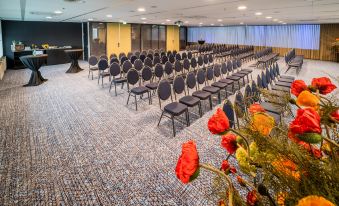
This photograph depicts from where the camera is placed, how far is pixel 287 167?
74cm

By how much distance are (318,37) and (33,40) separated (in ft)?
65.8

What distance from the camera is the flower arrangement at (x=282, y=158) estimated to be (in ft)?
2.10

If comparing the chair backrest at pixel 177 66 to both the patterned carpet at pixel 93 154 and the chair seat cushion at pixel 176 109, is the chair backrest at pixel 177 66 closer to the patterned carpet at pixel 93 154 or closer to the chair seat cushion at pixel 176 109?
the patterned carpet at pixel 93 154

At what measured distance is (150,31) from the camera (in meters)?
20.8

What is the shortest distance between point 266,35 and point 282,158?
73.4 ft

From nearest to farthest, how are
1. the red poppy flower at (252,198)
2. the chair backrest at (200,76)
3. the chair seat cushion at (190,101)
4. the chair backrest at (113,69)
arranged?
the red poppy flower at (252,198) → the chair seat cushion at (190,101) → the chair backrest at (200,76) → the chair backrest at (113,69)

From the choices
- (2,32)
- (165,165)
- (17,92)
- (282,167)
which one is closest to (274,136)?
(282,167)

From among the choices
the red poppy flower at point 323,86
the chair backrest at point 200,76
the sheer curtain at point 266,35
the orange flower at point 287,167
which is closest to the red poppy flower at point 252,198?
the orange flower at point 287,167

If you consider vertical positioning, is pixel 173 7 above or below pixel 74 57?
above

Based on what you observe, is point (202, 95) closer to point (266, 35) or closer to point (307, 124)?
point (307, 124)

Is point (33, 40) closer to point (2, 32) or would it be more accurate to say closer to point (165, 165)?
point (2, 32)

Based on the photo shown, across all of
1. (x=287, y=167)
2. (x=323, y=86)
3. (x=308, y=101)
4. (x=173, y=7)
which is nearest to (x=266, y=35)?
(x=173, y=7)

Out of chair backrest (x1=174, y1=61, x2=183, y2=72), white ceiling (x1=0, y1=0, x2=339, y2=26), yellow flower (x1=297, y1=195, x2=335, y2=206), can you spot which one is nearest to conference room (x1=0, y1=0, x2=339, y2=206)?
yellow flower (x1=297, y1=195, x2=335, y2=206)

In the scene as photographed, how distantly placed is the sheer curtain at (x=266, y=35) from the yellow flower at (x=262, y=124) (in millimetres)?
20810
